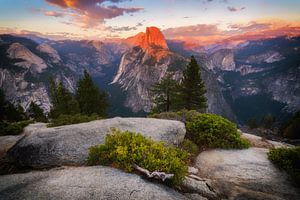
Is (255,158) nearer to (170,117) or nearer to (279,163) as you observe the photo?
(279,163)

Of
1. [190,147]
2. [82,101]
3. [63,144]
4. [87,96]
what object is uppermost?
[63,144]

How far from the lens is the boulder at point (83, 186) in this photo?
5.52 m

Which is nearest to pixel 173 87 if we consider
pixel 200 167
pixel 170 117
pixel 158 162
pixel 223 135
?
pixel 170 117

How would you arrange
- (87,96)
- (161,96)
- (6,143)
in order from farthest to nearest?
(87,96)
(161,96)
(6,143)

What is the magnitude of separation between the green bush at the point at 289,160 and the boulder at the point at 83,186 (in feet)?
19.8

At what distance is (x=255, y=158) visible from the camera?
10414mm

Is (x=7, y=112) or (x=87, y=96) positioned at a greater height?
(x=87, y=96)

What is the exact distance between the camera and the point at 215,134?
1230 cm

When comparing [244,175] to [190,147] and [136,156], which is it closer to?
[190,147]

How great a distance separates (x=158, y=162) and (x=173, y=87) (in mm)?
29316

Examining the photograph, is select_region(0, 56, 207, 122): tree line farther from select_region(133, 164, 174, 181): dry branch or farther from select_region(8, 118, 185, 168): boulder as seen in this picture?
select_region(133, 164, 174, 181): dry branch

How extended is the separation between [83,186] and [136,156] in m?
2.16

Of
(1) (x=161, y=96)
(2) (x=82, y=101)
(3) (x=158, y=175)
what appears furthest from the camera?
(2) (x=82, y=101)

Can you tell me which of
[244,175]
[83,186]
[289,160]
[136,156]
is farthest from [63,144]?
[289,160]
